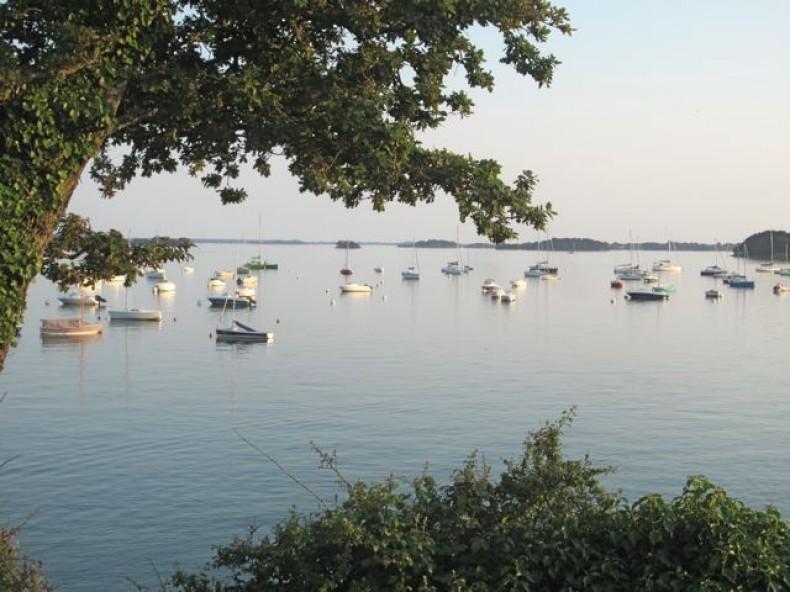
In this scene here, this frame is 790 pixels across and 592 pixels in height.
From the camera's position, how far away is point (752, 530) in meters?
7.95

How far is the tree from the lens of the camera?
924 centimetres

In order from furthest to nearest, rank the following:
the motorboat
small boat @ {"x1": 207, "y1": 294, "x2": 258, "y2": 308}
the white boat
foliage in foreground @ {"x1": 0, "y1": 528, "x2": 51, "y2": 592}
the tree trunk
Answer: the motorboat → the white boat → small boat @ {"x1": 207, "y1": 294, "x2": 258, "y2": 308} → foliage in foreground @ {"x1": 0, "y1": 528, "x2": 51, "y2": 592} → the tree trunk

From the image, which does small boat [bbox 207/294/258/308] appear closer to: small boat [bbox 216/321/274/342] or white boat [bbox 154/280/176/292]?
white boat [bbox 154/280/176/292]

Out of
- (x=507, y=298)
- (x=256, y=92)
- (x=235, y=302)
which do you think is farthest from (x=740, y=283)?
(x=256, y=92)

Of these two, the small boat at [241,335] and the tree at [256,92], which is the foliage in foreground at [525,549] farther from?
the small boat at [241,335]

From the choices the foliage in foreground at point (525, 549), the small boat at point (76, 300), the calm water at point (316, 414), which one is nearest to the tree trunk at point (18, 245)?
the foliage in foreground at point (525, 549)

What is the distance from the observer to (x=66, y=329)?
77.2 meters

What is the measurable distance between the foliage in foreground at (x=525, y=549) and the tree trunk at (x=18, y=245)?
9.83 feet

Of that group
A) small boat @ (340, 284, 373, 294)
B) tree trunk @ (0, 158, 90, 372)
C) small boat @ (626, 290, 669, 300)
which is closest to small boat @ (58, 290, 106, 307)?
small boat @ (340, 284, 373, 294)

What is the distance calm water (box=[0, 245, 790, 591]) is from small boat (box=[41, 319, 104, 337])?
163 cm

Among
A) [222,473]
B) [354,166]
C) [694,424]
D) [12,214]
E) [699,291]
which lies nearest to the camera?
[12,214]

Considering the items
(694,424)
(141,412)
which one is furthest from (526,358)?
(141,412)

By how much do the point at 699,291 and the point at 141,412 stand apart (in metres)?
129

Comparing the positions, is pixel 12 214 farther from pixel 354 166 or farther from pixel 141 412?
pixel 141 412
